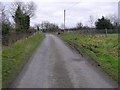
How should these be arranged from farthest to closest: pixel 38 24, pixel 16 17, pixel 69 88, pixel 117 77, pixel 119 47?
pixel 38 24, pixel 16 17, pixel 119 47, pixel 117 77, pixel 69 88

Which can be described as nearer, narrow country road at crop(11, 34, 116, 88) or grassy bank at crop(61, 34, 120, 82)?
narrow country road at crop(11, 34, 116, 88)

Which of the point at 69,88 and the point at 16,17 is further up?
the point at 16,17

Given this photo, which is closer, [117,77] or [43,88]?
[43,88]

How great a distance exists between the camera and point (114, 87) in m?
9.73

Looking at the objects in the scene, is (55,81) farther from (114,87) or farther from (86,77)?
(114,87)

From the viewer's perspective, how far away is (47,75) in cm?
1219

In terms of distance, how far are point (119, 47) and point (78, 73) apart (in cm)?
1368

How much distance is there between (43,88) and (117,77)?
369cm

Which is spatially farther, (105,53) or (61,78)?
(105,53)

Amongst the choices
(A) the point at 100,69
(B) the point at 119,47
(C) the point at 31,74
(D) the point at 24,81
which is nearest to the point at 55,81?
(D) the point at 24,81

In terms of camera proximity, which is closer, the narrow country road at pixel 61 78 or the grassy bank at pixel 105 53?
the narrow country road at pixel 61 78

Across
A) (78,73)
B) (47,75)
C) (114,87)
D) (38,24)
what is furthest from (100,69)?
(38,24)

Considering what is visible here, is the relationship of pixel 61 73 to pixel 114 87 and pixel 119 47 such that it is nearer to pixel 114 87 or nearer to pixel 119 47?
pixel 114 87

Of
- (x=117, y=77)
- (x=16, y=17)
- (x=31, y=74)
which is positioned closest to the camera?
(x=117, y=77)
